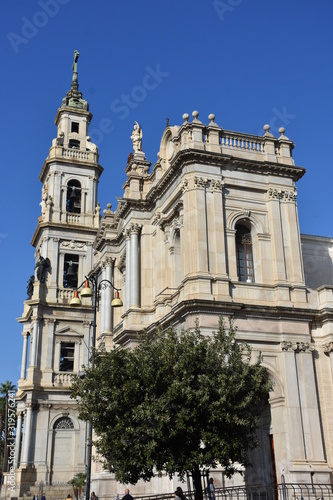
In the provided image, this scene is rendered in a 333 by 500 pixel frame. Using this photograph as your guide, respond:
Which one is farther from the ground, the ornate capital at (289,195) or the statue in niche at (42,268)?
the statue in niche at (42,268)

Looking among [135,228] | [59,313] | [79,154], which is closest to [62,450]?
[59,313]

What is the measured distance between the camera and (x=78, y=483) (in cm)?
3700

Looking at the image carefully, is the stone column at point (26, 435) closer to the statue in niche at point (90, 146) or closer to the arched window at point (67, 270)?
the arched window at point (67, 270)

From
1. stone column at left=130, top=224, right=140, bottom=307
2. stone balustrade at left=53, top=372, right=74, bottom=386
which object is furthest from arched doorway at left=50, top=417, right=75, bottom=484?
stone column at left=130, top=224, right=140, bottom=307

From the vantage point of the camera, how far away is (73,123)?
52219 millimetres

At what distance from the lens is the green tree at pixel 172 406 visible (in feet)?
58.3

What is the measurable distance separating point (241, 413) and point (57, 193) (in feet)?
107

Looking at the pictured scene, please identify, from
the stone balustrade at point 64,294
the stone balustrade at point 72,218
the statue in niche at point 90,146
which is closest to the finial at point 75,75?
the statue in niche at point 90,146

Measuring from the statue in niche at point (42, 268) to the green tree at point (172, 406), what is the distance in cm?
2589

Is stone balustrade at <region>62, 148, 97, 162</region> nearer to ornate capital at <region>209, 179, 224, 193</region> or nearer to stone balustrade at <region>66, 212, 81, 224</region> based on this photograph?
stone balustrade at <region>66, 212, 81, 224</region>

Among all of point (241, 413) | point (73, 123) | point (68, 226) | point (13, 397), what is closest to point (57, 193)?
point (68, 226)

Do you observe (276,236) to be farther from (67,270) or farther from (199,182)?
(67,270)

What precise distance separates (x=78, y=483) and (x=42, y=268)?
15.2m

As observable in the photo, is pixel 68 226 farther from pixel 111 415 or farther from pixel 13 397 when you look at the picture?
pixel 111 415
